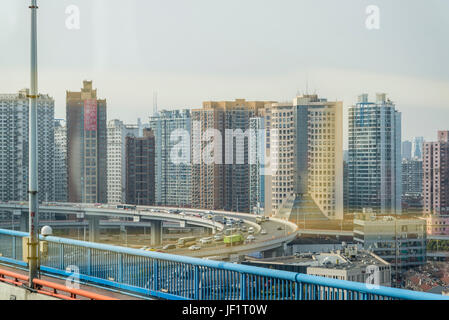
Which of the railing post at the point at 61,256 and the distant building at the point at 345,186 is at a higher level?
the distant building at the point at 345,186

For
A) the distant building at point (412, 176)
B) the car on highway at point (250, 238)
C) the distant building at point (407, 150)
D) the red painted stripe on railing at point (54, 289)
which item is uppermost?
the distant building at point (407, 150)

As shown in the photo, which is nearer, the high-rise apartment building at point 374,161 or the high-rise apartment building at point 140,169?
the high-rise apartment building at point 374,161

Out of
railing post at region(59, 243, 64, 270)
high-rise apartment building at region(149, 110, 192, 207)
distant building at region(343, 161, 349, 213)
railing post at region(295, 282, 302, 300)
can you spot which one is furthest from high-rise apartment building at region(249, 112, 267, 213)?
railing post at region(295, 282, 302, 300)

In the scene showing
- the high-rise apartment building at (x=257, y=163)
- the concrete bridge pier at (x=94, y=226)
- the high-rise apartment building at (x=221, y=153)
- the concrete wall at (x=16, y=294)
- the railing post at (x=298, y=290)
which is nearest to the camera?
the railing post at (x=298, y=290)

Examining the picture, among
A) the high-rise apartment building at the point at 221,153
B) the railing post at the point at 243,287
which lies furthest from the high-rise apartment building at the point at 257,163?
the railing post at the point at 243,287

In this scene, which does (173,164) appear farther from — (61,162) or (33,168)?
(33,168)

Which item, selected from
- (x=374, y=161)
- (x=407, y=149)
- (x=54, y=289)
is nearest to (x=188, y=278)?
(x=54, y=289)

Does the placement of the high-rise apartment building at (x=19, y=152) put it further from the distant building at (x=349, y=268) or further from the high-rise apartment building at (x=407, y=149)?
the high-rise apartment building at (x=407, y=149)
